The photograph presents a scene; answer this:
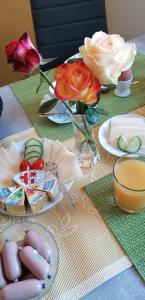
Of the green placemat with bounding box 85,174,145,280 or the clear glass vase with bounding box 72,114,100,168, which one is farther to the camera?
the clear glass vase with bounding box 72,114,100,168

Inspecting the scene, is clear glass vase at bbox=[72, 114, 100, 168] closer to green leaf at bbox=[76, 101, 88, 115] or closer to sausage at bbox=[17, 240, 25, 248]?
green leaf at bbox=[76, 101, 88, 115]

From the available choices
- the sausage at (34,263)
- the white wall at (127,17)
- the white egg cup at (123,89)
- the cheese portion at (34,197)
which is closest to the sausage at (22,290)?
the sausage at (34,263)

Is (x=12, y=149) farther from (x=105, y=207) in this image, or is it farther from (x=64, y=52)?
(x=64, y=52)

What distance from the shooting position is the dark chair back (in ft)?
4.92

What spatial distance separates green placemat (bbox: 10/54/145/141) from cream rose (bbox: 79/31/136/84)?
39 centimetres

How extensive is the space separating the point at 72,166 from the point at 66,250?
0.21m

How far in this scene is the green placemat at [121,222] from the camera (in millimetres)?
675

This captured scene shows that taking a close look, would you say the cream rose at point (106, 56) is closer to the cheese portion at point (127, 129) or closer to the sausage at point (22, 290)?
the cheese portion at point (127, 129)

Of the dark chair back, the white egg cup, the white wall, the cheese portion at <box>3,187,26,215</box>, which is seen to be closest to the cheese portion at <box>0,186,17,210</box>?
the cheese portion at <box>3,187,26,215</box>

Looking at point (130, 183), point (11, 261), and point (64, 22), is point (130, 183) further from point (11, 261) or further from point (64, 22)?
point (64, 22)

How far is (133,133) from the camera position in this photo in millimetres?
888

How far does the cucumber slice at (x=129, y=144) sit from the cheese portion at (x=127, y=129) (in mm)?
11

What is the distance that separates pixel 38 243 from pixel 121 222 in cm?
20

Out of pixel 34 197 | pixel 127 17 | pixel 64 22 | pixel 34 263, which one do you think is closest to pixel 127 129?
pixel 34 197
